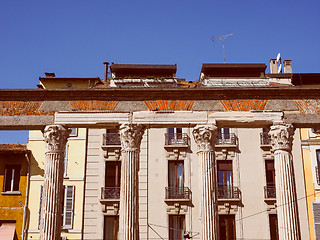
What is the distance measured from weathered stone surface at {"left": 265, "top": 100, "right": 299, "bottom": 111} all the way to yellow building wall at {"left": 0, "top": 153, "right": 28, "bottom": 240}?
14.3 metres

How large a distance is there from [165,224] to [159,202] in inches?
47.1

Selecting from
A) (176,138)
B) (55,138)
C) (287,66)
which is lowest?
(55,138)

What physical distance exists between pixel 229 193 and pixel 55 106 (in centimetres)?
1115

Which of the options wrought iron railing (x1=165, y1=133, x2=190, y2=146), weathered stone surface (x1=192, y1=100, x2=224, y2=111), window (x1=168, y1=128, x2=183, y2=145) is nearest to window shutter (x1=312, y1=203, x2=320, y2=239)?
wrought iron railing (x1=165, y1=133, x2=190, y2=146)

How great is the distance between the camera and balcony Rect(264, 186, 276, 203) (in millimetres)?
25312

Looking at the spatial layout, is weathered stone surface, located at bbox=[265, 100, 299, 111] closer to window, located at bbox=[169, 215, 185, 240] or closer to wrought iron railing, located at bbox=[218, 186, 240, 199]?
wrought iron railing, located at bbox=[218, 186, 240, 199]

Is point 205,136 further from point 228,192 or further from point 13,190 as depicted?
point 13,190

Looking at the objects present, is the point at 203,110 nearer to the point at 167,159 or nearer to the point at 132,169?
the point at 132,169

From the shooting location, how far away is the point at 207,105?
1920 centimetres

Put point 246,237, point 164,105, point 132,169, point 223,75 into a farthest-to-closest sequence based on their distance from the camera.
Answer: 1. point 223,75
2. point 246,237
3. point 164,105
4. point 132,169

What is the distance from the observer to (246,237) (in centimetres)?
2497

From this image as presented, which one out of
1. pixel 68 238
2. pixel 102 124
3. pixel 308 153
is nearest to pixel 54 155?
pixel 102 124

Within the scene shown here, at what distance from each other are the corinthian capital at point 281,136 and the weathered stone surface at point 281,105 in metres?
0.75

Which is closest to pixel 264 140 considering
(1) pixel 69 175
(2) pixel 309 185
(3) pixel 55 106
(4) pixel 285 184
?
(2) pixel 309 185
